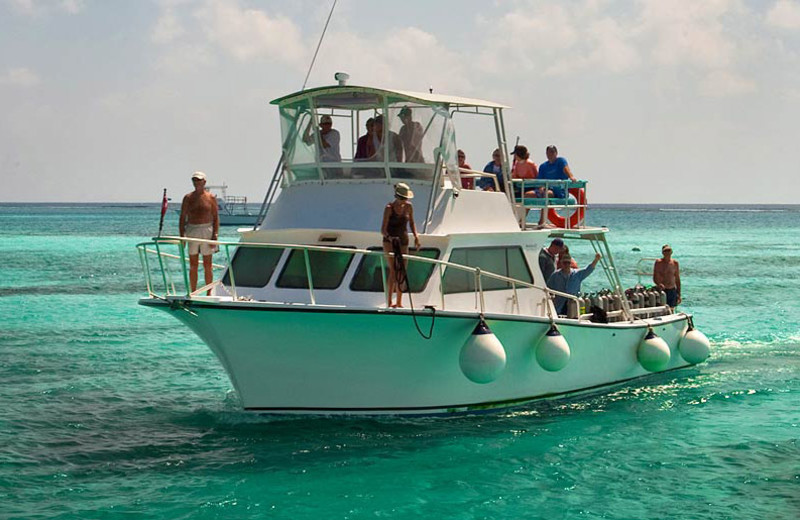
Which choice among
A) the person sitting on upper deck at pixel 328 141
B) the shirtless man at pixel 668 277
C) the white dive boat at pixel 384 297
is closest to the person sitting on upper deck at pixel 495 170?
the white dive boat at pixel 384 297

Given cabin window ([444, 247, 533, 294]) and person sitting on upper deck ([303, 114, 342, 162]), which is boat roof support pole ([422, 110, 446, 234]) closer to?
cabin window ([444, 247, 533, 294])

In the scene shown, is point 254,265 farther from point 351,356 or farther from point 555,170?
point 555,170

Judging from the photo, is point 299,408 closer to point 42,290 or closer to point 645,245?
point 42,290

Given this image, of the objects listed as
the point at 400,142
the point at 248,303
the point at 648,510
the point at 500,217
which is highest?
the point at 400,142

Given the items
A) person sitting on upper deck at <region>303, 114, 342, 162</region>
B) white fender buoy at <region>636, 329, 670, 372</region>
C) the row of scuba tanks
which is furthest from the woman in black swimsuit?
white fender buoy at <region>636, 329, 670, 372</region>

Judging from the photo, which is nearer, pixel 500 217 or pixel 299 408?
pixel 299 408

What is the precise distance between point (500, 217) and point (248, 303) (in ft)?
13.9

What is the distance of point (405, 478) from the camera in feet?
37.5

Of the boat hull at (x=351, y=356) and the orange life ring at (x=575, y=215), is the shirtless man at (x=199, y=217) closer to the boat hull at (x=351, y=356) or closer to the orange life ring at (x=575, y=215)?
the boat hull at (x=351, y=356)

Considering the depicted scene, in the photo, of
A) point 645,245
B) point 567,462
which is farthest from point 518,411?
point 645,245

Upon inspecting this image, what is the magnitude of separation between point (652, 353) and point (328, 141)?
5908 millimetres

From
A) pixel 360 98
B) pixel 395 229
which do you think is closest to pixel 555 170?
pixel 360 98

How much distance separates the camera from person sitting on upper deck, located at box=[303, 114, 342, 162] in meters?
14.3

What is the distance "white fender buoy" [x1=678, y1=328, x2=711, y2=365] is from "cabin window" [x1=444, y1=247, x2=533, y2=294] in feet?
12.7
